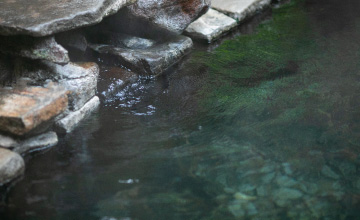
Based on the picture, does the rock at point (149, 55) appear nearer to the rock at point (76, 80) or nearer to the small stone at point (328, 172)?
the rock at point (76, 80)

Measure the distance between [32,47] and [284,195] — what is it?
2.32 meters

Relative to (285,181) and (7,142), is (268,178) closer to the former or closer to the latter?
(285,181)

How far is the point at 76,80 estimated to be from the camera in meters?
3.68

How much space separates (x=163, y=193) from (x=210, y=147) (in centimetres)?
64

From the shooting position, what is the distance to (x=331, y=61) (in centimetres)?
467

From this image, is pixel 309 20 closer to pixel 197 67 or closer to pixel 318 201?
pixel 197 67

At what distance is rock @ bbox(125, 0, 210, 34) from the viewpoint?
4.55 m

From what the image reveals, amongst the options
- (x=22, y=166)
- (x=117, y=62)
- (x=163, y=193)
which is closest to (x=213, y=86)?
(x=117, y=62)

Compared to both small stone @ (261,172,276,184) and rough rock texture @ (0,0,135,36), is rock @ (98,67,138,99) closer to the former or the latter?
rough rock texture @ (0,0,135,36)

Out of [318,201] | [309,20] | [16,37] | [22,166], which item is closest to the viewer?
[318,201]

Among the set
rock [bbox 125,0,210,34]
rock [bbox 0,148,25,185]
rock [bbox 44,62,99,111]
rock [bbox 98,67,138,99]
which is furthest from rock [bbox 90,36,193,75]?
rock [bbox 0,148,25,185]

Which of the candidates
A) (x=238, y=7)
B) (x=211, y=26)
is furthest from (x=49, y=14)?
(x=238, y=7)

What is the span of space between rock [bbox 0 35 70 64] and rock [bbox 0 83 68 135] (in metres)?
0.27

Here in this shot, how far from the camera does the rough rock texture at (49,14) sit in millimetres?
3361
